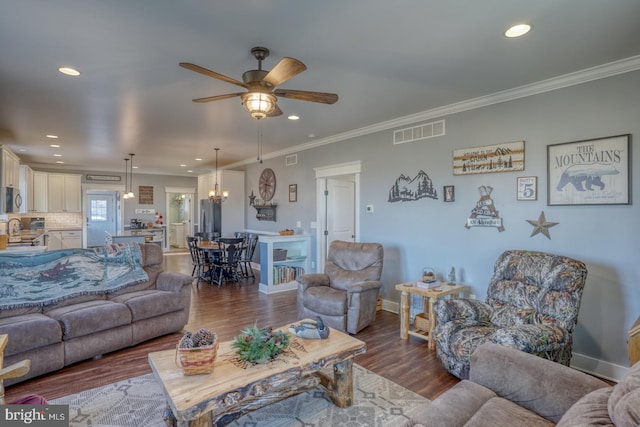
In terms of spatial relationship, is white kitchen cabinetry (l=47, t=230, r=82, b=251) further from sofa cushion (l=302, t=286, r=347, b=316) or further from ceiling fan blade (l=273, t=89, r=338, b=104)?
ceiling fan blade (l=273, t=89, r=338, b=104)

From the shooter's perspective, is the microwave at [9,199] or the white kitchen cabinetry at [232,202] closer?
the microwave at [9,199]

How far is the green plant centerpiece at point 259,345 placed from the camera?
205 centimetres

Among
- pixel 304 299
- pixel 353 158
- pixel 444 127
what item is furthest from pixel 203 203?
pixel 444 127

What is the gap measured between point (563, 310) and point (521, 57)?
83.0 inches

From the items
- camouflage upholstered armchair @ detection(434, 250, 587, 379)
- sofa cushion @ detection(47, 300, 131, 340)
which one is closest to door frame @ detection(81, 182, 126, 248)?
sofa cushion @ detection(47, 300, 131, 340)

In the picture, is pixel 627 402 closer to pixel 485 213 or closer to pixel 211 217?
pixel 485 213

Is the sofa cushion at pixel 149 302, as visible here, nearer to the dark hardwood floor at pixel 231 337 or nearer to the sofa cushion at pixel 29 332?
the dark hardwood floor at pixel 231 337

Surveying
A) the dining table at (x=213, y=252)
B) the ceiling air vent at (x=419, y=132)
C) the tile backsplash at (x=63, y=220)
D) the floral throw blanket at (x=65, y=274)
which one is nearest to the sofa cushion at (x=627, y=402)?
the ceiling air vent at (x=419, y=132)

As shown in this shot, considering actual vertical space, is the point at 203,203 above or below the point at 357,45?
below

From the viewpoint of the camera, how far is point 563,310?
267cm

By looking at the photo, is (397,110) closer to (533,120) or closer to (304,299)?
(533,120)

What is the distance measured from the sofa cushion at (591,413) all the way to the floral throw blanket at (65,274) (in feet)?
13.1

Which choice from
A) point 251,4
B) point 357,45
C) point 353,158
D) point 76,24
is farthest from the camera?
point 353,158

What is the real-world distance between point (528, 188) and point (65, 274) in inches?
192
